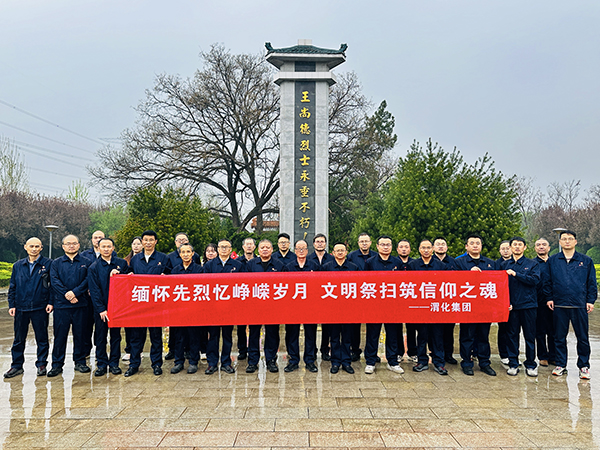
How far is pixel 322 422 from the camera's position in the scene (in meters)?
4.05

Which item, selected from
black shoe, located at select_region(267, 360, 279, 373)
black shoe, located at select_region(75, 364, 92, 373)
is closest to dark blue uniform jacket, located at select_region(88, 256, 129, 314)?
black shoe, located at select_region(75, 364, 92, 373)

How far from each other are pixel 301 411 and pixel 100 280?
302cm

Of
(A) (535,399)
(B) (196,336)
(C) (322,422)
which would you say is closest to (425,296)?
(A) (535,399)

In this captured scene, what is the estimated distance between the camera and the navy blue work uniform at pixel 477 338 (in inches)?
228

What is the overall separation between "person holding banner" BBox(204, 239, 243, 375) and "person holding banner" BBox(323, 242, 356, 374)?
1.21 metres

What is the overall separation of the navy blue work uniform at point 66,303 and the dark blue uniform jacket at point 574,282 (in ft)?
19.1

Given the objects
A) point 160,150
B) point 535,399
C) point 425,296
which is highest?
point 160,150

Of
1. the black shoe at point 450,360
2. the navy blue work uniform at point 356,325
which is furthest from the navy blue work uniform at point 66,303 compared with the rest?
the black shoe at point 450,360

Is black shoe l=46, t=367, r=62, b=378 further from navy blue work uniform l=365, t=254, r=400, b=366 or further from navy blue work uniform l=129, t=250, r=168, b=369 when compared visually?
navy blue work uniform l=365, t=254, r=400, b=366

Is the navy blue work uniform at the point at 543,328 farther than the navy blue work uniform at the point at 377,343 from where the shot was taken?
Yes

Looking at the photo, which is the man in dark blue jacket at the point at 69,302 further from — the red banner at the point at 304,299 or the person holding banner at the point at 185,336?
the person holding banner at the point at 185,336

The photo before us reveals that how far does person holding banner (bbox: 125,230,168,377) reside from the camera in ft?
18.6

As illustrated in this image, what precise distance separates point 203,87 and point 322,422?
786 inches

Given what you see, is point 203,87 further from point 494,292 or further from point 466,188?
point 494,292
